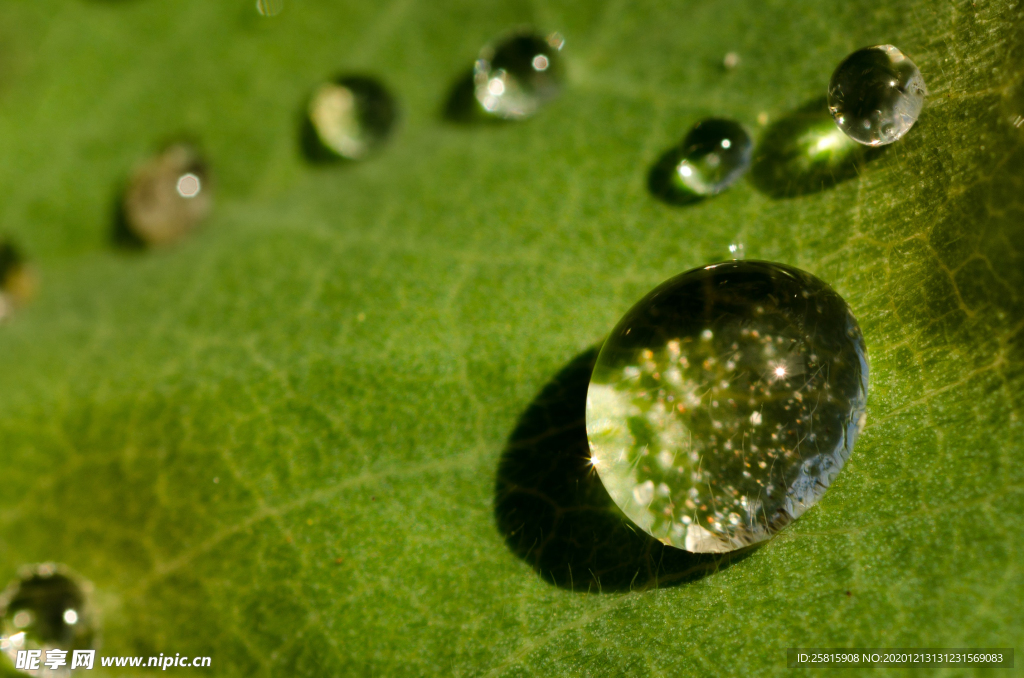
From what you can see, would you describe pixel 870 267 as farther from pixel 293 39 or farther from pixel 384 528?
pixel 293 39

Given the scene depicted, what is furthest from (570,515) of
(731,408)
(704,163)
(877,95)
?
(877,95)

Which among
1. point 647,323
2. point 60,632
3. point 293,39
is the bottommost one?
point 60,632

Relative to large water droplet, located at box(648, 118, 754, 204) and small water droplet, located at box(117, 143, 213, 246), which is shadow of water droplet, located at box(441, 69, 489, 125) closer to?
large water droplet, located at box(648, 118, 754, 204)

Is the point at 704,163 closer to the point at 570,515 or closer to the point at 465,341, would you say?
the point at 465,341

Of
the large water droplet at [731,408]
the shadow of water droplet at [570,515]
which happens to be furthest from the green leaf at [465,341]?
the large water droplet at [731,408]

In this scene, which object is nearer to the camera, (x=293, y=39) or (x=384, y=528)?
(x=384, y=528)

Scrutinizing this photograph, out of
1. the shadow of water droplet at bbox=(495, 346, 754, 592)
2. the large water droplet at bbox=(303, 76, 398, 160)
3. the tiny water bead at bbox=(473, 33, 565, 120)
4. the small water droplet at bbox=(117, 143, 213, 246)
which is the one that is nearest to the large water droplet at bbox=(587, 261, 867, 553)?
the shadow of water droplet at bbox=(495, 346, 754, 592)

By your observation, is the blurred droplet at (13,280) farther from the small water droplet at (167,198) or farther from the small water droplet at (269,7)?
the small water droplet at (269,7)

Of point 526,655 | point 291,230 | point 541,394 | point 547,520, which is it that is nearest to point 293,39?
point 291,230
